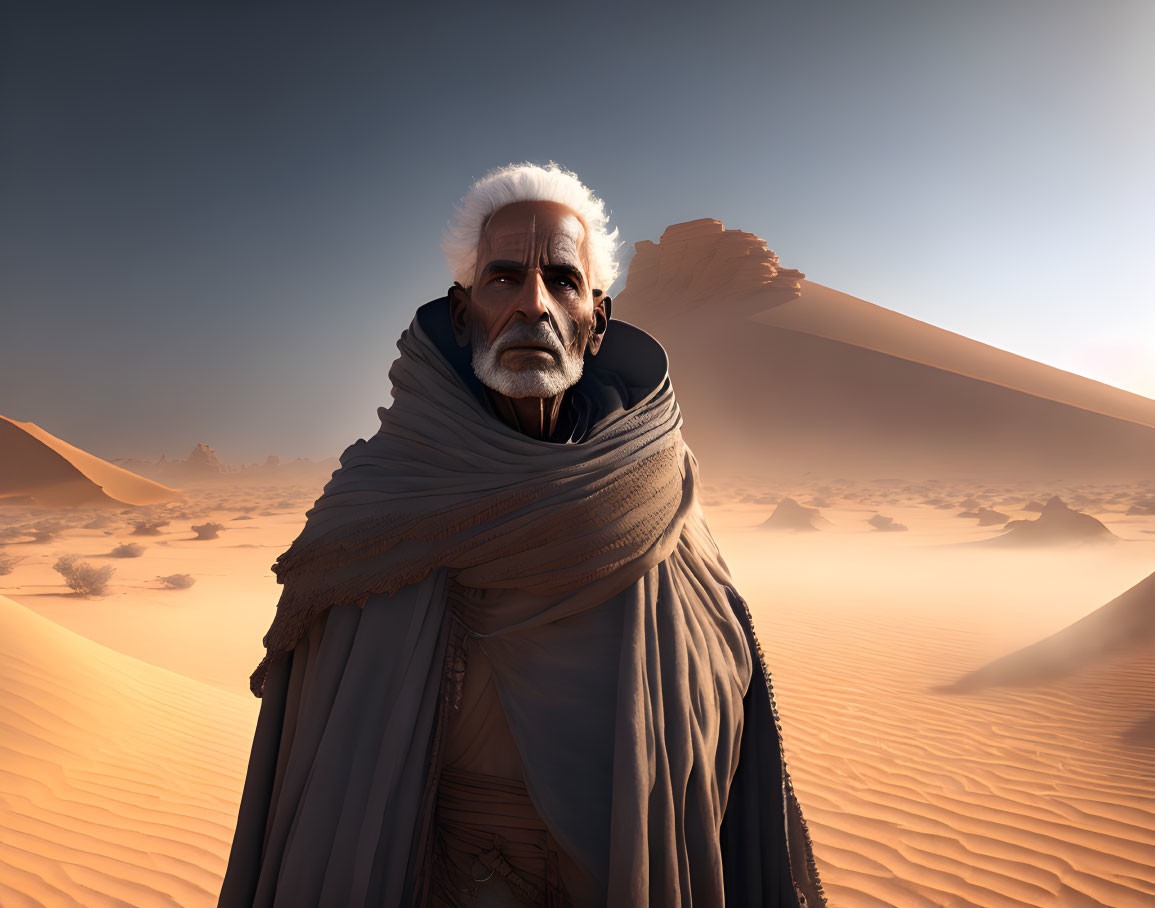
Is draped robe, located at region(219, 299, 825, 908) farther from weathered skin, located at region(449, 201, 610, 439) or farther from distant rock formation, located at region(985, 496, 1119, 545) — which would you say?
distant rock formation, located at region(985, 496, 1119, 545)

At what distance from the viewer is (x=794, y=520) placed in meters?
19.7

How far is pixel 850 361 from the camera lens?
5197cm

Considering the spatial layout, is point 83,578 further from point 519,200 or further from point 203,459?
point 203,459

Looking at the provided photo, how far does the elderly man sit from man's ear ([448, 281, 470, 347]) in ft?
0.41

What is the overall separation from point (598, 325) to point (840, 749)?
5218 mm

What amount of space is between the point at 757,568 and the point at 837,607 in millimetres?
3468

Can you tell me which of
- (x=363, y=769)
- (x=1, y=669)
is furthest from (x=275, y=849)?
(x=1, y=669)

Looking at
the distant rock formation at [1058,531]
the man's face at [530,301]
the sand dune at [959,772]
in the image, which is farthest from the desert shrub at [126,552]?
the distant rock formation at [1058,531]

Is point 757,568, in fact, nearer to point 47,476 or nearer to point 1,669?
point 1,669

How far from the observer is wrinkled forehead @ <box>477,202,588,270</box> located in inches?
58.7

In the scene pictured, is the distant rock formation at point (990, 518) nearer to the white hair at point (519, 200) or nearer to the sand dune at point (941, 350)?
the white hair at point (519, 200)

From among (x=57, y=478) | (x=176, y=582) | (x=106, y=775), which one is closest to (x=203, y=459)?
(x=57, y=478)

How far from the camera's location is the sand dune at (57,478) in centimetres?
3011

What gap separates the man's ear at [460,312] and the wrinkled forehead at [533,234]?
13 centimetres
